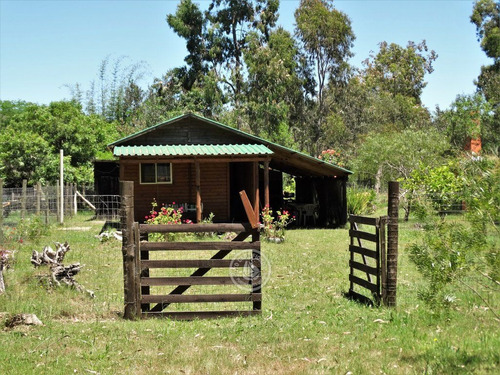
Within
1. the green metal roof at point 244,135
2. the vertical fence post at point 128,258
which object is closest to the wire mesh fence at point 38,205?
the green metal roof at point 244,135

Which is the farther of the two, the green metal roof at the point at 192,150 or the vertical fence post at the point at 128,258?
the green metal roof at the point at 192,150

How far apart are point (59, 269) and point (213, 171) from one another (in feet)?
47.2

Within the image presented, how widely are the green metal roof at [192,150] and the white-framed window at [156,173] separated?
6.37 feet

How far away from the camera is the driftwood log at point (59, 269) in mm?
9391

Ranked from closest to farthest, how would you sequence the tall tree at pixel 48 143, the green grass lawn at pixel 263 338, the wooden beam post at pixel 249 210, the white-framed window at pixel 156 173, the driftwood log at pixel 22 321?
the green grass lawn at pixel 263 338 → the driftwood log at pixel 22 321 → the wooden beam post at pixel 249 210 → the white-framed window at pixel 156 173 → the tall tree at pixel 48 143

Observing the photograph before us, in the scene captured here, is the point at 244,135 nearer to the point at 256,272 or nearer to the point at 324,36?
the point at 256,272

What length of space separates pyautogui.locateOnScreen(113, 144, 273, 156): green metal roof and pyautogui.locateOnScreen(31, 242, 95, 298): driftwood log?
10.1 meters

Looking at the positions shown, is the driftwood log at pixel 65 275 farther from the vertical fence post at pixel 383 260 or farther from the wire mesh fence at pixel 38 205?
the vertical fence post at pixel 383 260

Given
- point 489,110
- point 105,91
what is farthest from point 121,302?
point 105,91

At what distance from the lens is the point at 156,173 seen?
23.2 m

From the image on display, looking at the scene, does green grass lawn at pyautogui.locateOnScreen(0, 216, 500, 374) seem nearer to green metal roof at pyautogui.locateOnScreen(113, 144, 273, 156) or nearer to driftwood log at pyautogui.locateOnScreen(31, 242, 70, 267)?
driftwood log at pyautogui.locateOnScreen(31, 242, 70, 267)

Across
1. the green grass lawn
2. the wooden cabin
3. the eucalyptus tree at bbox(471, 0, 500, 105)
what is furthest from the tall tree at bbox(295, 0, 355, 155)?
the green grass lawn

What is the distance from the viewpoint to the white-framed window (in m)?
23.1

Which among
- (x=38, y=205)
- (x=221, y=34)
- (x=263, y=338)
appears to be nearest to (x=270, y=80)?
(x=221, y=34)
